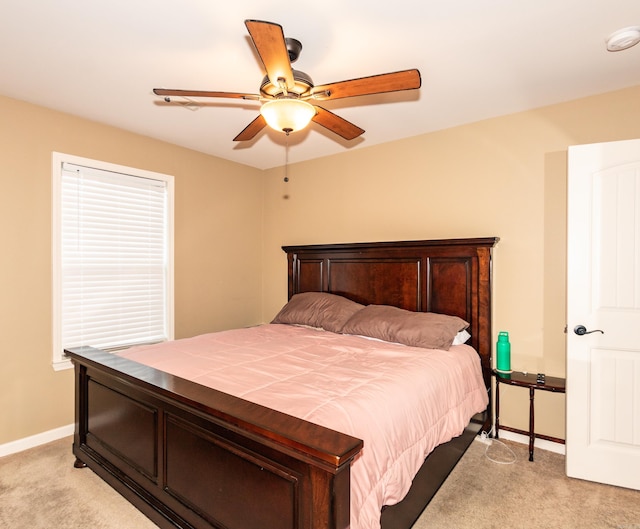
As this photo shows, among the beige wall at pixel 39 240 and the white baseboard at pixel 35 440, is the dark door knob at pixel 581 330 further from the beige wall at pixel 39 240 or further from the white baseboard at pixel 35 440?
the white baseboard at pixel 35 440

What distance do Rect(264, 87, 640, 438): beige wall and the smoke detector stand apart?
2.38 feet

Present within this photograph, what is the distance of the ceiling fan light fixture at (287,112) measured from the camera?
1820 mm

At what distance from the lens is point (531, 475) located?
244 centimetres

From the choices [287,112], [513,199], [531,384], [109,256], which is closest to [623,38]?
[513,199]

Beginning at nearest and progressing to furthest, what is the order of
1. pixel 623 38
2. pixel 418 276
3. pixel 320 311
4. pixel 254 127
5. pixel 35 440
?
pixel 623 38
pixel 254 127
pixel 35 440
pixel 418 276
pixel 320 311

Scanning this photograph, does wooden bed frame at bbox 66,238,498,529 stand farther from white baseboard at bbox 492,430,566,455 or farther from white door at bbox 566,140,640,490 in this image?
white door at bbox 566,140,640,490

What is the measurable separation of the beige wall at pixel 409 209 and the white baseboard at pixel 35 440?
4 cm

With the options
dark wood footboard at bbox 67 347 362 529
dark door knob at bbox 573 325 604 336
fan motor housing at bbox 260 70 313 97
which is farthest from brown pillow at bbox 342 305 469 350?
fan motor housing at bbox 260 70 313 97

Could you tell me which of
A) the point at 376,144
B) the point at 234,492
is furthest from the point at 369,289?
the point at 234,492

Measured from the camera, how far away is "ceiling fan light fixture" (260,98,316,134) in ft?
5.97

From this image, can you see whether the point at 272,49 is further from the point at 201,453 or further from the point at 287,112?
the point at 201,453

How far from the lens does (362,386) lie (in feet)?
5.92

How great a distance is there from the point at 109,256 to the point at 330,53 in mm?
2503

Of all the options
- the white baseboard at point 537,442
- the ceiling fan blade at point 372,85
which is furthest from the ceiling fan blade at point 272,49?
the white baseboard at point 537,442
